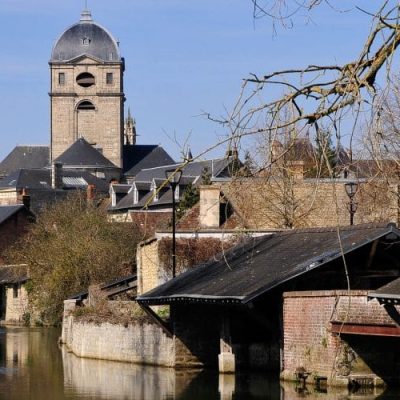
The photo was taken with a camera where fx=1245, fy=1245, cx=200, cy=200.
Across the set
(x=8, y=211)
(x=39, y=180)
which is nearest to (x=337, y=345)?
(x=8, y=211)

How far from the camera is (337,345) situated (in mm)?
22953

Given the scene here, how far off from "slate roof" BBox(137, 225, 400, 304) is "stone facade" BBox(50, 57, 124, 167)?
11020 centimetres

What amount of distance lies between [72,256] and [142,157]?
85916 mm

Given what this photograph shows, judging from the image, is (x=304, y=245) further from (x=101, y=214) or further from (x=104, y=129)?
(x=104, y=129)

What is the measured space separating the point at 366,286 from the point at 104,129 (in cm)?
11564

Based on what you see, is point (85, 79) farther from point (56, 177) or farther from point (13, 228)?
point (13, 228)

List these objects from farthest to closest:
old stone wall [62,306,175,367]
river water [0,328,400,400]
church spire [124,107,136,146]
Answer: church spire [124,107,136,146] → old stone wall [62,306,175,367] → river water [0,328,400,400]

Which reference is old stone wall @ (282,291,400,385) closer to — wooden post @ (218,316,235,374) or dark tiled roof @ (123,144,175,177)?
wooden post @ (218,316,235,374)

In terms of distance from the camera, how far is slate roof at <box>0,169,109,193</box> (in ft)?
392

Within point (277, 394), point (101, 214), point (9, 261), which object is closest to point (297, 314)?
point (277, 394)

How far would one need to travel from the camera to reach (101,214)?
64.5m

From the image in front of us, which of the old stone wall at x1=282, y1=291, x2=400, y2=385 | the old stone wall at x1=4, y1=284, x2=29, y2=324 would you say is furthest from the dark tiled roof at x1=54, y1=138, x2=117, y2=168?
the old stone wall at x1=282, y1=291, x2=400, y2=385

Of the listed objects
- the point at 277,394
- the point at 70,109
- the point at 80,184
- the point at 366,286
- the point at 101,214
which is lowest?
the point at 277,394

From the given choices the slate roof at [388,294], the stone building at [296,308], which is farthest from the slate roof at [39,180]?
the slate roof at [388,294]
